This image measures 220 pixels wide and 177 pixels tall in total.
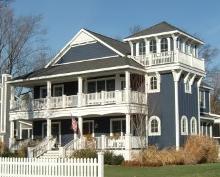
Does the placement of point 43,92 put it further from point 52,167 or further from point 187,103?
point 52,167

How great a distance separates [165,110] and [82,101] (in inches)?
244

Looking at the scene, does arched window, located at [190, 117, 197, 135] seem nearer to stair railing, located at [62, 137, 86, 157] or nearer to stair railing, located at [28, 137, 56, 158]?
stair railing, located at [62, 137, 86, 157]

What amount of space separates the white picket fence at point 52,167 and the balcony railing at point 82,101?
605 inches

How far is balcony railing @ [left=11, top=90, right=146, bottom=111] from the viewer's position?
110 feet

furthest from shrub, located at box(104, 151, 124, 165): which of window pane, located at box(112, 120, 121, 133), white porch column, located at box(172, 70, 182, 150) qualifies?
white porch column, located at box(172, 70, 182, 150)

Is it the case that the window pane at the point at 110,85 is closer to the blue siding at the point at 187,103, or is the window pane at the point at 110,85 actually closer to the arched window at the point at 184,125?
the blue siding at the point at 187,103

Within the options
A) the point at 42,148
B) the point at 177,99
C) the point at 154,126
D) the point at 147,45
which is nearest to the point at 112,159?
the point at 154,126

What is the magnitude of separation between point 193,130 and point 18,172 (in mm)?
20636

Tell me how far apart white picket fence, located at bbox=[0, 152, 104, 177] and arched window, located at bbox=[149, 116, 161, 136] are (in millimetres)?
17291

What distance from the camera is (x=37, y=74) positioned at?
1537 inches

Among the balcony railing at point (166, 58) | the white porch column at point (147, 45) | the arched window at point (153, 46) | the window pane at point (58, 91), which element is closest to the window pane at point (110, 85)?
the balcony railing at point (166, 58)

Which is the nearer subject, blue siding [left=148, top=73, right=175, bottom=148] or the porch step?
blue siding [left=148, top=73, right=175, bottom=148]

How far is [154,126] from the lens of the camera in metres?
34.7

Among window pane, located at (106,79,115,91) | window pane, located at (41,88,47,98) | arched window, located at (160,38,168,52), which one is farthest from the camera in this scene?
window pane, located at (41,88,47,98)
